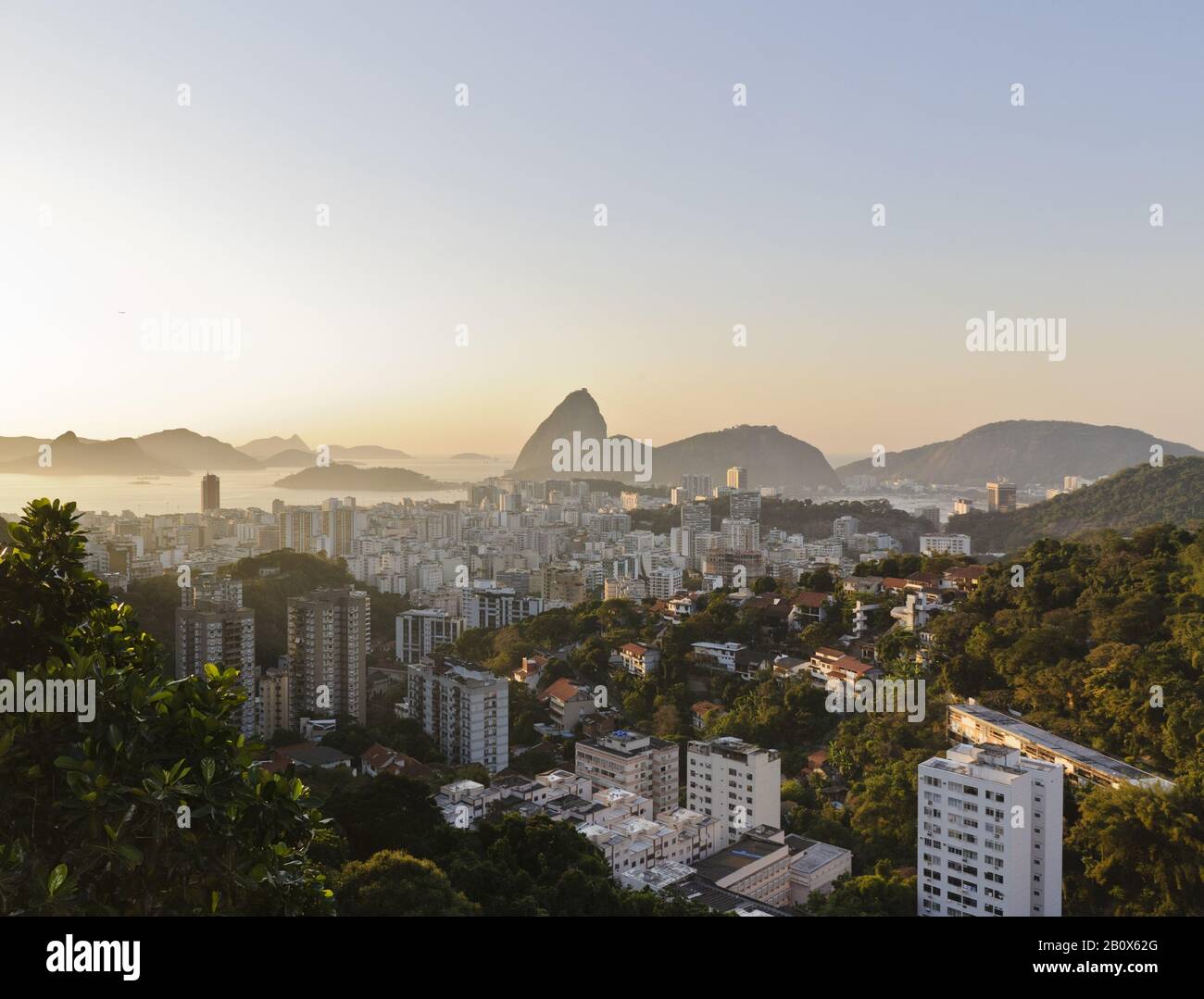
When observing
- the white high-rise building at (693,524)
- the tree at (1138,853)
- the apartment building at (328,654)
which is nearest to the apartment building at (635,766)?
the tree at (1138,853)

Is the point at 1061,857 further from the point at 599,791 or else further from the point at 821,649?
the point at 821,649

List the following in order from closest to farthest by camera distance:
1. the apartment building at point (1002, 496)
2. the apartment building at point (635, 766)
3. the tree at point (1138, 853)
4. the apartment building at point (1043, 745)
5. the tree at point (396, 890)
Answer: the tree at point (396, 890) < the tree at point (1138, 853) < the apartment building at point (1043, 745) < the apartment building at point (635, 766) < the apartment building at point (1002, 496)

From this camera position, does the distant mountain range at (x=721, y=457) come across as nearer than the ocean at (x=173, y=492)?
No

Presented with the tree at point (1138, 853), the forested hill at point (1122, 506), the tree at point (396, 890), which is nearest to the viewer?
the tree at point (396, 890)

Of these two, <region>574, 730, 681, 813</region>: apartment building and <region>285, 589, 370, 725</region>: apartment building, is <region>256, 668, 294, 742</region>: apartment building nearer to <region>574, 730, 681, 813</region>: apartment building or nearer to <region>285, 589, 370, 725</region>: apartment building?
<region>285, 589, 370, 725</region>: apartment building

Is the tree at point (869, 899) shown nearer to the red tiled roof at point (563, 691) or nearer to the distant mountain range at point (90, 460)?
the red tiled roof at point (563, 691)

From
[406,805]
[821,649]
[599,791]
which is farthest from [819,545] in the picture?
[406,805]
